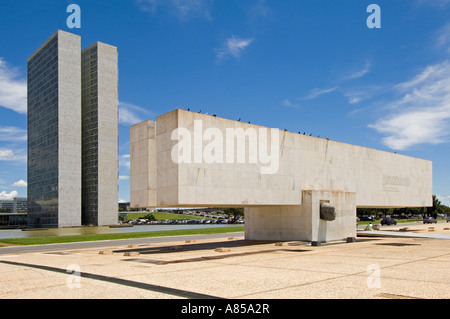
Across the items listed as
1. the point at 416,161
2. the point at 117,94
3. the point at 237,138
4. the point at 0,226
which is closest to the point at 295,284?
the point at 237,138

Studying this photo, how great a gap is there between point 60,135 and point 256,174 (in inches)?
3993

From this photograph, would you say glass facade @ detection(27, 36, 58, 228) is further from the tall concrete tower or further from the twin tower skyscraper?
the tall concrete tower

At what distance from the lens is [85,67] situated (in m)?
126

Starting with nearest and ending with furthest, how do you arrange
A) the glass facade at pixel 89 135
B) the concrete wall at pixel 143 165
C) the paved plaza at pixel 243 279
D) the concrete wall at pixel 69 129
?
the paved plaza at pixel 243 279 < the concrete wall at pixel 143 165 < the concrete wall at pixel 69 129 < the glass facade at pixel 89 135

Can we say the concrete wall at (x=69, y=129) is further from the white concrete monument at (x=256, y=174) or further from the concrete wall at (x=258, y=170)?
the concrete wall at (x=258, y=170)

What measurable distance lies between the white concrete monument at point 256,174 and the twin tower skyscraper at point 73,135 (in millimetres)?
94293

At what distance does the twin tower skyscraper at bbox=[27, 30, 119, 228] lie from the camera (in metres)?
116

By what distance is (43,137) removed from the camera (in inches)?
4906

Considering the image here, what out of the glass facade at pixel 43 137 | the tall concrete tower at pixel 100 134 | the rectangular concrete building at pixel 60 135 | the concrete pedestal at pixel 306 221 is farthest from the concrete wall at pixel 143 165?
the tall concrete tower at pixel 100 134

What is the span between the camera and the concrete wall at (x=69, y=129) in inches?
4520

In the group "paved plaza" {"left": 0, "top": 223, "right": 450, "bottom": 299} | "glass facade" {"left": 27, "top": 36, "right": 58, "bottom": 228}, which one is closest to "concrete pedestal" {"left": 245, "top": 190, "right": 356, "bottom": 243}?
"paved plaza" {"left": 0, "top": 223, "right": 450, "bottom": 299}

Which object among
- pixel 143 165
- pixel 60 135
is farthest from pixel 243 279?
pixel 60 135

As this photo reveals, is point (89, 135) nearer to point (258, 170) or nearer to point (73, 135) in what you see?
point (73, 135)
